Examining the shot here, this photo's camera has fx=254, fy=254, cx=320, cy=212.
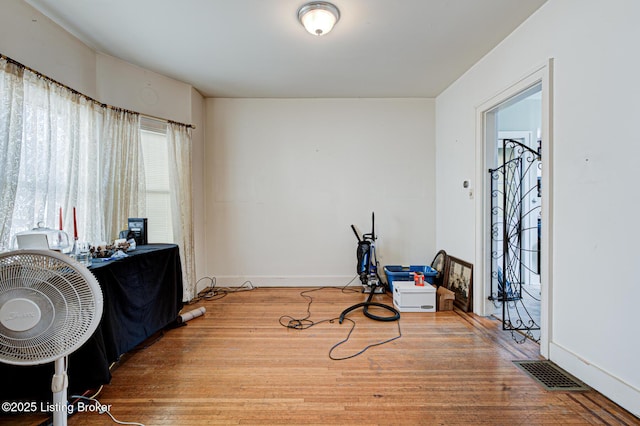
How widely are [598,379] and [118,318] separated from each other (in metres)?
3.21

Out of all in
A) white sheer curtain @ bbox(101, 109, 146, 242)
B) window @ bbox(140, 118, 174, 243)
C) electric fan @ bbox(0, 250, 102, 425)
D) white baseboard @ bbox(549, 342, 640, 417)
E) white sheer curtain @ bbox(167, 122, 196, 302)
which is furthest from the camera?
white sheer curtain @ bbox(167, 122, 196, 302)

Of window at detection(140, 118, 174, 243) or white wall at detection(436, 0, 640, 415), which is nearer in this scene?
white wall at detection(436, 0, 640, 415)

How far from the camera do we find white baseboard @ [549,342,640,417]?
1.41 meters

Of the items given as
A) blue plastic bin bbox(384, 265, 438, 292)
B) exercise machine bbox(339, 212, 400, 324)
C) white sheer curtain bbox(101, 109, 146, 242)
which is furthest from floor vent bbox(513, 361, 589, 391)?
white sheer curtain bbox(101, 109, 146, 242)

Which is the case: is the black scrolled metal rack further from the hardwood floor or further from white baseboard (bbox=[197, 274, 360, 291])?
white baseboard (bbox=[197, 274, 360, 291])

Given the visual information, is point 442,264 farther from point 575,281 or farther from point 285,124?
point 285,124

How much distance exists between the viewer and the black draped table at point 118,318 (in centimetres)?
143

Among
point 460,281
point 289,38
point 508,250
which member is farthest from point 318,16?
point 460,281

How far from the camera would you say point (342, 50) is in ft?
8.20

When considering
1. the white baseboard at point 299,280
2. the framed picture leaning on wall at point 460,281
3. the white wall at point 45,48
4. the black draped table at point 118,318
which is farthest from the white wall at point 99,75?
the framed picture leaning on wall at point 460,281

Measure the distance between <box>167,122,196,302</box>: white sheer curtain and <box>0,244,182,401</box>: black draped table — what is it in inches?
25.1

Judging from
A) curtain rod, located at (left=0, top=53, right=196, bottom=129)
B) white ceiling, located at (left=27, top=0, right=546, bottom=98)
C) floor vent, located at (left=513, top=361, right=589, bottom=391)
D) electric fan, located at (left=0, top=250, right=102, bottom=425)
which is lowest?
floor vent, located at (left=513, top=361, right=589, bottom=391)

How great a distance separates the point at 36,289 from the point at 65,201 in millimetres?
1514

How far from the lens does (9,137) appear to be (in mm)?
1713
